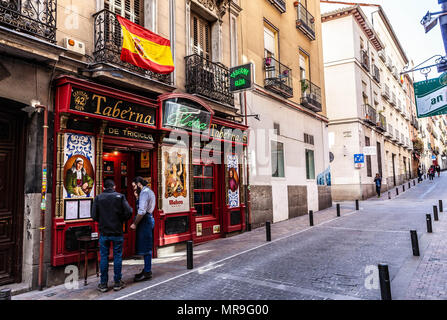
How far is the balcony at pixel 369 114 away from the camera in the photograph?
25.0 meters

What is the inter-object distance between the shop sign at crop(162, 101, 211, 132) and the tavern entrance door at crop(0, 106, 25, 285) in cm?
344

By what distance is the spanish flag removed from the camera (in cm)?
725

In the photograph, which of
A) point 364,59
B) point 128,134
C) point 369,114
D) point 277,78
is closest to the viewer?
point 128,134

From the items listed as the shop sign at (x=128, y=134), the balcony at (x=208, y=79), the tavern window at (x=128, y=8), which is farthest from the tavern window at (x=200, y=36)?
the shop sign at (x=128, y=134)

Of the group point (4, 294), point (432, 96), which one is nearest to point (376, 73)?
point (432, 96)

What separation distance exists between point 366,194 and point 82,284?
22.1 m

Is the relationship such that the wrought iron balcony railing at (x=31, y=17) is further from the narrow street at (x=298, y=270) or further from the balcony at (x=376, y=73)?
the balcony at (x=376, y=73)

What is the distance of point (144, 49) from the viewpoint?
7715 millimetres

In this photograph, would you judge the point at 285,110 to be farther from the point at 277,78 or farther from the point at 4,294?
the point at 4,294

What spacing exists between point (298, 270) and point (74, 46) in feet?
21.5

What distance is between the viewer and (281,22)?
51.4ft

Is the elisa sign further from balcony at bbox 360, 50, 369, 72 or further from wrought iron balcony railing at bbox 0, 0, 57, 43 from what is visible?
balcony at bbox 360, 50, 369, 72
